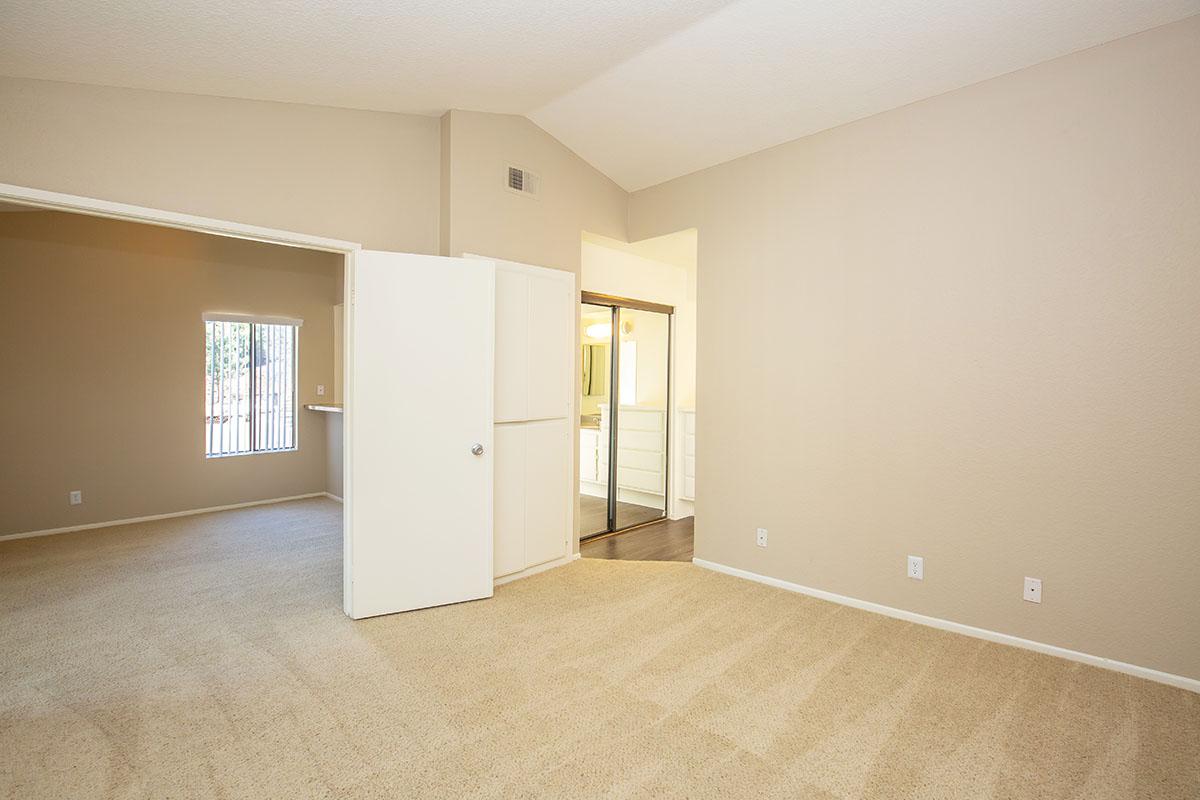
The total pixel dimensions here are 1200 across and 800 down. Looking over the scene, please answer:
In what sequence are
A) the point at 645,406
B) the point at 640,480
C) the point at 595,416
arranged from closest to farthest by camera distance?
the point at 645,406 → the point at 640,480 → the point at 595,416

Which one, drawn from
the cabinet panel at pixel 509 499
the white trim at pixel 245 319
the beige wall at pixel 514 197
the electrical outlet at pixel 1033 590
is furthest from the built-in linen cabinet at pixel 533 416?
the white trim at pixel 245 319

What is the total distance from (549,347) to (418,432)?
1.18m

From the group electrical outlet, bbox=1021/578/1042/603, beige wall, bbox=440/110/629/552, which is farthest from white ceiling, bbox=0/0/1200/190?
electrical outlet, bbox=1021/578/1042/603

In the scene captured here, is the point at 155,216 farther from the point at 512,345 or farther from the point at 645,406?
the point at 645,406

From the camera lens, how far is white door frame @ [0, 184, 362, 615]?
2.43 metres

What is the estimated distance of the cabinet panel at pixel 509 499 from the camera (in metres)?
3.80

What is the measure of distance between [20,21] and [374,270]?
157cm

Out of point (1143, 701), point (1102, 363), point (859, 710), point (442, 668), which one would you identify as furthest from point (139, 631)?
point (1102, 363)

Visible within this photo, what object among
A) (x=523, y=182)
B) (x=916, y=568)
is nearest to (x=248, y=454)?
(x=523, y=182)

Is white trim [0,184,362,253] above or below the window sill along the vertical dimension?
above

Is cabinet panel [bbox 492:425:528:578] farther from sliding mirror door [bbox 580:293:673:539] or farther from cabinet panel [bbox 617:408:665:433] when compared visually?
cabinet panel [bbox 617:408:665:433]

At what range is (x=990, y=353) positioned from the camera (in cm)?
299

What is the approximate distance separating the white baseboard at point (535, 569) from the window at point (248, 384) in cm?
388

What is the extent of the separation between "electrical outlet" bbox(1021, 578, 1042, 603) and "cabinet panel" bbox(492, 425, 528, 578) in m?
2.94
